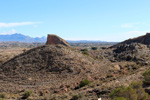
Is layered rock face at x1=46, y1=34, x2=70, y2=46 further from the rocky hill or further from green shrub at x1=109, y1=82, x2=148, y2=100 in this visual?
green shrub at x1=109, y1=82, x2=148, y2=100

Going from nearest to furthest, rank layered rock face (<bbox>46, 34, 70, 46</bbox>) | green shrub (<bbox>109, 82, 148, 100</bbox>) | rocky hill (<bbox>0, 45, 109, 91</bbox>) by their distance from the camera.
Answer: green shrub (<bbox>109, 82, 148, 100</bbox>) < rocky hill (<bbox>0, 45, 109, 91</bbox>) < layered rock face (<bbox>46, 34, 70, 46</bbox>)

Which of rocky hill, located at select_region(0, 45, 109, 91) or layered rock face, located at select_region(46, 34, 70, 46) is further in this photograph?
layered rock face, located at select_region(46, 34, 70, 46)

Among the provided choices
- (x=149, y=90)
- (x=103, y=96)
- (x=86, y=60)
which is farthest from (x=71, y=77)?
(x=149, y=90)

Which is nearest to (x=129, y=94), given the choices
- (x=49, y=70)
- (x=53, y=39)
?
(x=49, y=70)

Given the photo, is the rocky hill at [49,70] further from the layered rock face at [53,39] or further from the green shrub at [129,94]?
the layered rock face at [53,39]

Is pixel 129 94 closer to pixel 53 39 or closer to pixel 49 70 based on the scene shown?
pixel 49 70

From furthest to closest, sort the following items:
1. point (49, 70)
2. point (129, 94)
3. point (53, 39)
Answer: point (53, 39)
point (49, 70)
point (129, 94)

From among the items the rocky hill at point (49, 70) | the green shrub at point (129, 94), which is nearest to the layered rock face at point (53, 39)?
the rocky hill at point (49, 70)

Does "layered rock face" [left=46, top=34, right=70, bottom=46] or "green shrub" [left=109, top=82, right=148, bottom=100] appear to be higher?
"layered rock face" [left=46, top=34, right=70, bottom=46]

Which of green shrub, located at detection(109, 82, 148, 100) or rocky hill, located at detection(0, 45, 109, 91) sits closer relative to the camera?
green shrub, located at detection(109, 82, 148, 100)

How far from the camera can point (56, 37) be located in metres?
44.1

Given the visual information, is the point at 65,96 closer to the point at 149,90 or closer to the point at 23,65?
the point at 149,90

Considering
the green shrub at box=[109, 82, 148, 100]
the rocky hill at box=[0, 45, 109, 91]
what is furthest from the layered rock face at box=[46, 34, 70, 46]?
Result: the green shrub at box=[109, 82, 148, 100]

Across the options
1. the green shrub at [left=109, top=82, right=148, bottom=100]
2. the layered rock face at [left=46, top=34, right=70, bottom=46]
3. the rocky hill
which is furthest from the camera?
the layered rock face at [left=46, top=34, right=70, bottom=46]
